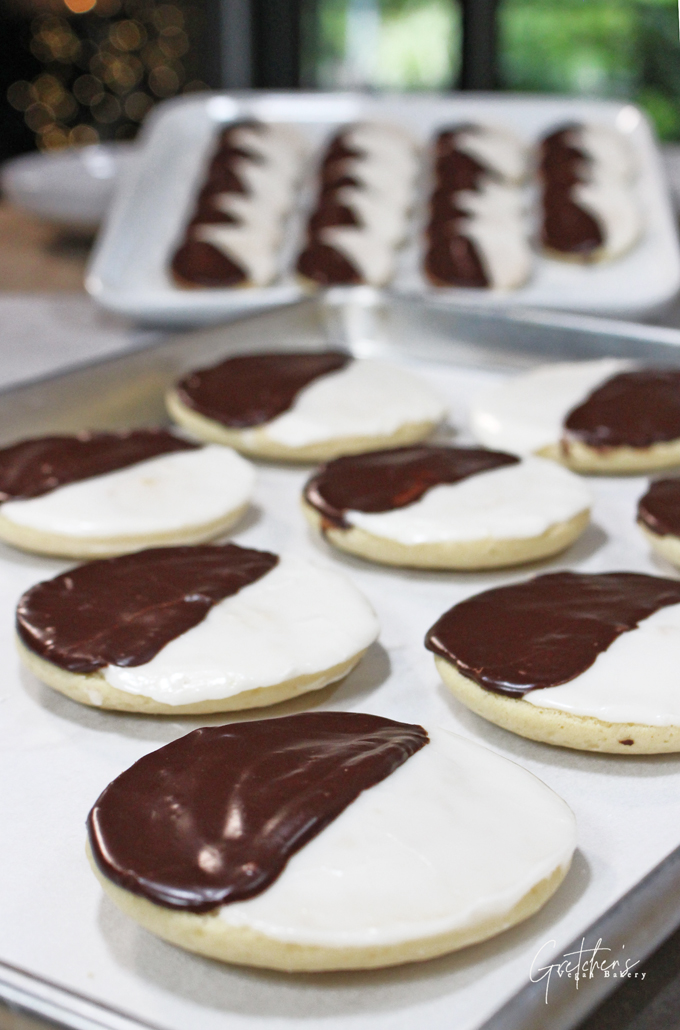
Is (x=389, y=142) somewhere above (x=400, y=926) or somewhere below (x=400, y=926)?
above

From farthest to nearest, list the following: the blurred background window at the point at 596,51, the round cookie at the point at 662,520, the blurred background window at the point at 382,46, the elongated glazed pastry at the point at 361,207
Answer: the blurred background window at the point at 382,46
the blurred background window at the point at 596,51
the elongated glazed pastry at the point at 361,207
the round cookie at the point at 662,520

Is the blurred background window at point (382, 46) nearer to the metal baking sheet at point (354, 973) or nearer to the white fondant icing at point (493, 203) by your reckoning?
the white fondant icing at point (493, 203)

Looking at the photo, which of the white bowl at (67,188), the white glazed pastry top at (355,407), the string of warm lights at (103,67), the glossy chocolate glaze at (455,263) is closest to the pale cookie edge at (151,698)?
the white glazed pastry top at (355,407)

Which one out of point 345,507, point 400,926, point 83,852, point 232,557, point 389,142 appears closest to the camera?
point 400,926

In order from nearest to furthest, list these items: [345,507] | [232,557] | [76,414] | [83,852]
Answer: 1. [83,852]
2. [232,557]
3. [345,507]
4. [76,414]

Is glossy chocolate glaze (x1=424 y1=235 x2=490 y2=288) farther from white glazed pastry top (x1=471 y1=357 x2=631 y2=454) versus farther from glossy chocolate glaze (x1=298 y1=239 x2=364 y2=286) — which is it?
white glazed pastry top (x1=471 y1=357 x2=631 y2=454)

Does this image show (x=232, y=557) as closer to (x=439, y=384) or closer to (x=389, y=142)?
(x=439, y=384)

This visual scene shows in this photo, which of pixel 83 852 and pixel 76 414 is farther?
pixel 76 414

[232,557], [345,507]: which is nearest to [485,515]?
[345,507]
